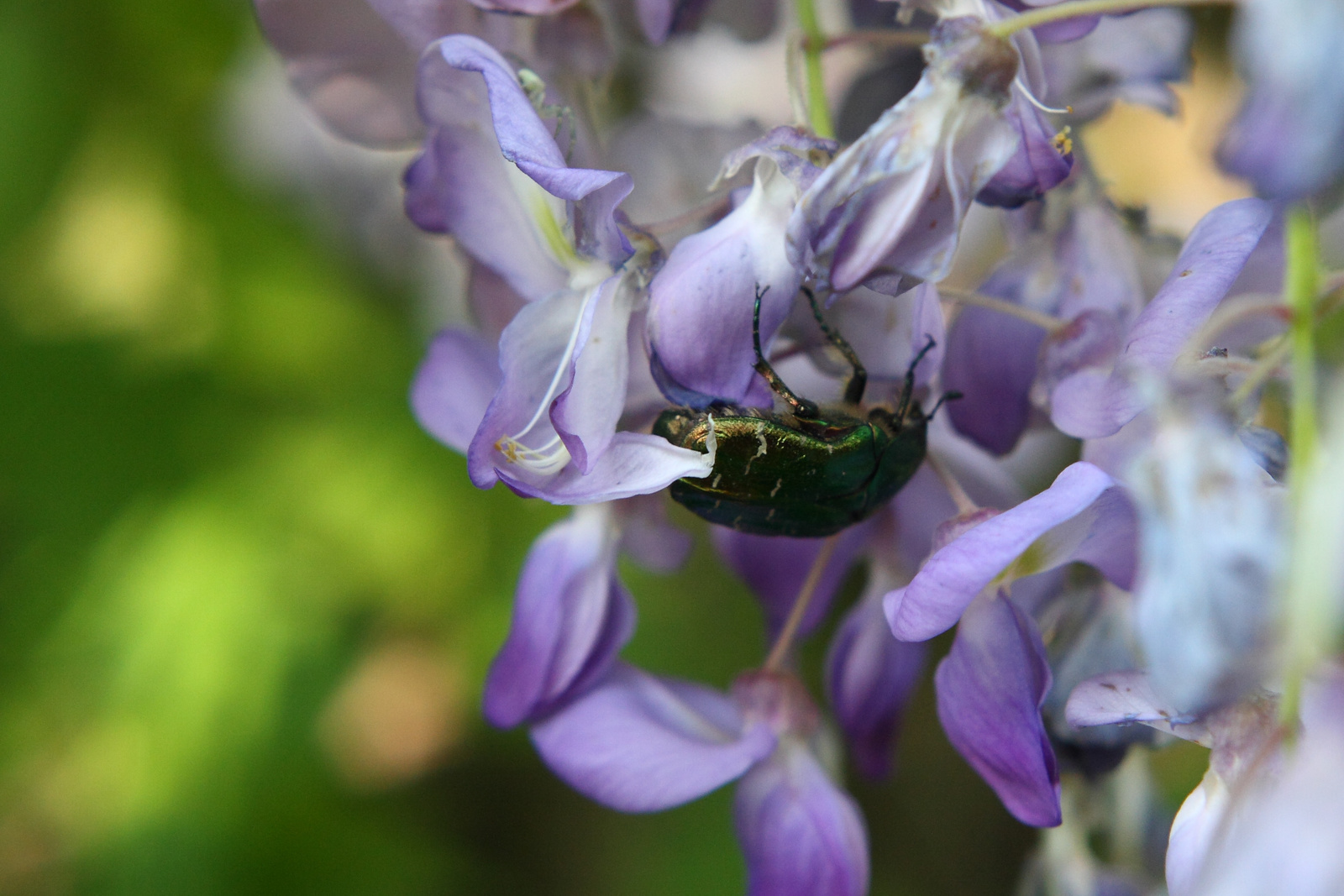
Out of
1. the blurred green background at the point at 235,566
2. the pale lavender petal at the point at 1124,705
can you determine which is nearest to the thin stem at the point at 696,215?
the pale lavender petal at the point at 1124,705

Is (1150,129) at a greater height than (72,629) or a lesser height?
greater

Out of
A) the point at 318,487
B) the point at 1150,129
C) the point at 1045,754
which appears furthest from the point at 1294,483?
the point at 1150,129

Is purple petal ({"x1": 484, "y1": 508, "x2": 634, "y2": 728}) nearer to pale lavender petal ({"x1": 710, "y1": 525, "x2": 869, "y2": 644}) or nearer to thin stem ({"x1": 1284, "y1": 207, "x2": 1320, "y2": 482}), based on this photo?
pale lavender petal ({"x1": 710, "y1": 525, "x2": 869, "y2": 644})

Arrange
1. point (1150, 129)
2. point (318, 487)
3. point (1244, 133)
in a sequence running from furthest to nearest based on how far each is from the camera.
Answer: point (1150, 129) → point (318, 487) → point (1244, 133)

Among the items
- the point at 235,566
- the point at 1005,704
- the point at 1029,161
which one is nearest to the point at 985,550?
the point at 1005,704

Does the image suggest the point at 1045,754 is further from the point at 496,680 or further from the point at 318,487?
the point at 318,487

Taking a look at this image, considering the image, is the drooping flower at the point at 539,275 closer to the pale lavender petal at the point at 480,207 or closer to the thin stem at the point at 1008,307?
the pale lavender petal at the point at 480,207

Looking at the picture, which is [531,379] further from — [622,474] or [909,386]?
[909,386]
